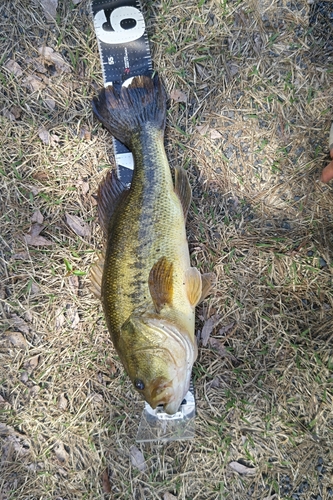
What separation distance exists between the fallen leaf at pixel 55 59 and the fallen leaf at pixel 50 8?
0.25 meters

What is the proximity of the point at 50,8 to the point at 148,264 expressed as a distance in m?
2.35

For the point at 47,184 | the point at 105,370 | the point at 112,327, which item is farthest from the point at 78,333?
the point at 47,184

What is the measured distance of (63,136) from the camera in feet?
10.8

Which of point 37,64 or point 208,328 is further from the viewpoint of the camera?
A: point 37,64

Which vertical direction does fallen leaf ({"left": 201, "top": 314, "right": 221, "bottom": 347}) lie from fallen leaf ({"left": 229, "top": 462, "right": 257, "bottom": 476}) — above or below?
above

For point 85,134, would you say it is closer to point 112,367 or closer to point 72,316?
point 72,316

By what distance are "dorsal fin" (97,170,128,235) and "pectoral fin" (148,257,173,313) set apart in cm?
51

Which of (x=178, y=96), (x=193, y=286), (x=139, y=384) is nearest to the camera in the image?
(x=139, y=384)

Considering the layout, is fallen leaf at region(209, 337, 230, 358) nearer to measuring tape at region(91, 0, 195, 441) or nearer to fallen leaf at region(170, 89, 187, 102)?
measuring tape at region(91, 0, 195, 441)

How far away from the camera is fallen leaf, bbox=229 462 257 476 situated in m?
3.02

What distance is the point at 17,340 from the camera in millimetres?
3262

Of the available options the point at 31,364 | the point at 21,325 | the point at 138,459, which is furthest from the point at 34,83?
the point at 138,459

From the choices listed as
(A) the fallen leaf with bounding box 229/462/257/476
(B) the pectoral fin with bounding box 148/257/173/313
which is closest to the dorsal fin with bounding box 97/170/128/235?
(B) the pectoral fin with bounding box 148/257/173/313

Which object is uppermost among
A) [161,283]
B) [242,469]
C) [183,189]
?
[183,189]
